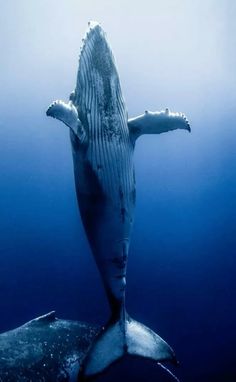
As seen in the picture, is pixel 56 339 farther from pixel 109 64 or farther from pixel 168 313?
pixel 168 313

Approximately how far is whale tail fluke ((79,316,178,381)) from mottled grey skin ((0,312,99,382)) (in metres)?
1.15

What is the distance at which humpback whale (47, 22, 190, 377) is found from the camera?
470 cm

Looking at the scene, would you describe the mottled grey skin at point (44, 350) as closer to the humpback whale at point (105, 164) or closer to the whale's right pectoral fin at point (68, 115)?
the humpback whale at point (105, 164)

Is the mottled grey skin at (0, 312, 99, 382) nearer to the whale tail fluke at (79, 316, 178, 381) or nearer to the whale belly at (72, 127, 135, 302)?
the whale tail fluke at (79, 316, 178, 381)

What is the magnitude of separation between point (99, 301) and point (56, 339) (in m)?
15.1

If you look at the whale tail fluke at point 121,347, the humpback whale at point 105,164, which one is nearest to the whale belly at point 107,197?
the humpback whale at point 105,164

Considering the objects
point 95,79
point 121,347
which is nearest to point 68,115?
point 95,79

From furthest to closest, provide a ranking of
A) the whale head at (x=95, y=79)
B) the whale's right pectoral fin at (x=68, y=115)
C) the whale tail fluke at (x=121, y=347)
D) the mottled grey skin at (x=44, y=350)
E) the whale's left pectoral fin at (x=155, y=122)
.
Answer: the mottled grey skin at (x=44, y=350), the whale's left pectoral fin at (x=155, y=122), the whale tail fluke at (x=121, y=347), the whale head at (x=95, y=79), the whale's right pectoral fin at (x=68, y=115)

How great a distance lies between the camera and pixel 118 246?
510cm

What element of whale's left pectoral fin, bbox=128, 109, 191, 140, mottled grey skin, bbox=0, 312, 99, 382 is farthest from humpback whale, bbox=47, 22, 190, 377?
mottled grey skin, bbox=0, 312, 99, 382

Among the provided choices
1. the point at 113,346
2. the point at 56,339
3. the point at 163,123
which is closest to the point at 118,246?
the point at 113,346

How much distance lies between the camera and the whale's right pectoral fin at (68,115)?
166 inches

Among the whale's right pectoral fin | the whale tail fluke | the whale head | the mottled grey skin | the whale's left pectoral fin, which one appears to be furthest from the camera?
the mottled grey skin

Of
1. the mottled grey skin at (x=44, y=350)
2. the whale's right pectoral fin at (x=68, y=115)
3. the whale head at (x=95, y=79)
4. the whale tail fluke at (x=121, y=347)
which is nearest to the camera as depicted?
the whale's right pectoral fin at (x=68, y=115)
